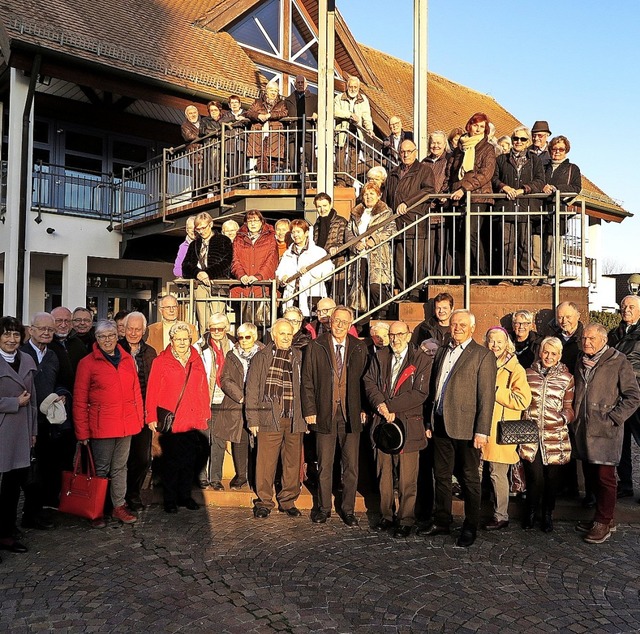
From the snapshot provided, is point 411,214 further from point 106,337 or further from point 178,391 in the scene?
point 106,337

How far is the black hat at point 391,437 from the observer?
5223 millimetres

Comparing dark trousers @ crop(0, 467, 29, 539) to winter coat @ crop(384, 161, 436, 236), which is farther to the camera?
winter coat @ crop(384, 161, 436, 236)

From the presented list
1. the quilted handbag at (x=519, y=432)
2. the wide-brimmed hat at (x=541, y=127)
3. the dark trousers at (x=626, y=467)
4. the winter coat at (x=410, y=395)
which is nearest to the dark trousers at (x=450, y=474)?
the winter coat at (x=410, y=395)

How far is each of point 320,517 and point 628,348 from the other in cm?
309

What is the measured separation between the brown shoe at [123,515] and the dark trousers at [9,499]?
871 mm

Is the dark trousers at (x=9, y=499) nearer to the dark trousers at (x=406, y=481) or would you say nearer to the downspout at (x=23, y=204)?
the dark trousers at (x=406, y=481)

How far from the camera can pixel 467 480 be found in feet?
16.8


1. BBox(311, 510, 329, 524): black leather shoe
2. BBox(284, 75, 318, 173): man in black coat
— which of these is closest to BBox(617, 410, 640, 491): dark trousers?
BBox(311, 510, 329, 524): black leather shoe

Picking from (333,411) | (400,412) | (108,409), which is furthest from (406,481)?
(108,409)

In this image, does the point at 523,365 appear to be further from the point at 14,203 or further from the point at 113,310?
the point at 113,310

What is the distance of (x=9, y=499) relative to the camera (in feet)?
16.3

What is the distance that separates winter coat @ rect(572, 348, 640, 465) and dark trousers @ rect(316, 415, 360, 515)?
6.14 ft

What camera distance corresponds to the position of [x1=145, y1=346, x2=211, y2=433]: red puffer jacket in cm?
583

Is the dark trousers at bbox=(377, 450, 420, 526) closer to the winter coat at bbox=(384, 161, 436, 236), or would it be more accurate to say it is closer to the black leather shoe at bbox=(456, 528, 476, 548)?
the black leather shoe at bbox=(456, 528, 476, 548)
